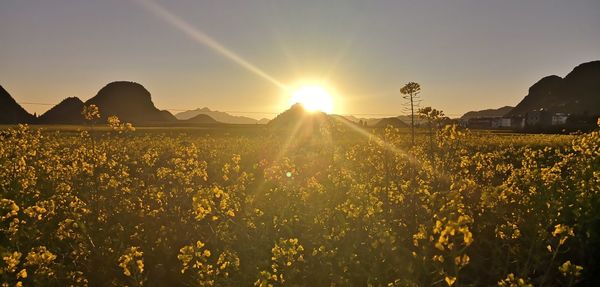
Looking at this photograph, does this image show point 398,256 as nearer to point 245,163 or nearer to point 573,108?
point 245,163

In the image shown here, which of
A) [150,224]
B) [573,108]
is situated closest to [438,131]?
[150,224]

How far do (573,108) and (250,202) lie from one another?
21268cm

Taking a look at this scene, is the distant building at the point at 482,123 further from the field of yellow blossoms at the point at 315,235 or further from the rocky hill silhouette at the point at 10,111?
the rocky hill silhouette at the point at 10,111

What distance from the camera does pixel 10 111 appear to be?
586 ft

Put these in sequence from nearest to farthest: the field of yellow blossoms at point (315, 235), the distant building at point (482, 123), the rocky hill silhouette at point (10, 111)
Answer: the field of yellow blossoms at point (315, 235) < the distant building at point (482, 123) < the rocky hill silhouette at point (10, 111)

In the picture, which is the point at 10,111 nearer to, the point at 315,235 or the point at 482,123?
the point at 482,123

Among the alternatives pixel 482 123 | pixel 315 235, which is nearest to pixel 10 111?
pixel 482 123

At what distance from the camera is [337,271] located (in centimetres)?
599

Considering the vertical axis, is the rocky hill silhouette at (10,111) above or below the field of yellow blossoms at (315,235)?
above

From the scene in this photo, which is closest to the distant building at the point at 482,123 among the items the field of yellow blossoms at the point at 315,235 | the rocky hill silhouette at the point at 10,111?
the field of yellow blossoms at the point at 315,235

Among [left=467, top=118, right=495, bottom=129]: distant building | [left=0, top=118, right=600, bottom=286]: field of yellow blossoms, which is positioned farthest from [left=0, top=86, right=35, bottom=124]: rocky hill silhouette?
[left=0, top=118, right=600, bottom=286]: field of yellow blossoms

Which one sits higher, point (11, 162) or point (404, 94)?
point (404, 94)

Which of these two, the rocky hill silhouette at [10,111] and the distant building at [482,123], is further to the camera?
the rocky hill silhouette at [10,111]

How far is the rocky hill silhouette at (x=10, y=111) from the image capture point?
174375 millimetres
